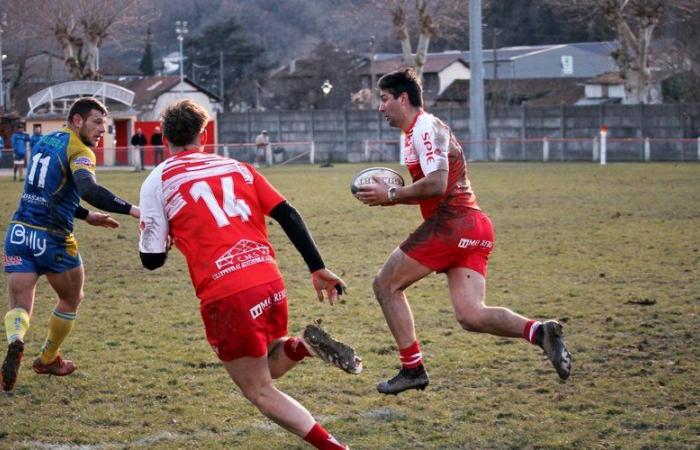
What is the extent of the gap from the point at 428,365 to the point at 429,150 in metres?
1.86

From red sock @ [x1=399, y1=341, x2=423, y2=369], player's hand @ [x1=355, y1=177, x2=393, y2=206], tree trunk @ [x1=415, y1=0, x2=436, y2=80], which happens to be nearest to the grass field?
red sock @ [x1=399, y1=341, x2=423, y2=369]

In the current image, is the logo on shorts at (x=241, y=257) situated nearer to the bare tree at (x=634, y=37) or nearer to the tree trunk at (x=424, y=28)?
the bare tree at (x=634, y=37)

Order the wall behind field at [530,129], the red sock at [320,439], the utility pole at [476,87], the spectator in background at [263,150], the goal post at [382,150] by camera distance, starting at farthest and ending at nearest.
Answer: the goal post at [382,150] → the spectator in background at [263,150] → the wall behind field at [530,129] → the utility pole at [476,87] → the red sock at [320,439]

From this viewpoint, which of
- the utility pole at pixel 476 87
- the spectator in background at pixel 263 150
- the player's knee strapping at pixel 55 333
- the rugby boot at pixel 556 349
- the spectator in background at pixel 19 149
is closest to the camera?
the rugby boot at pixel 556 349

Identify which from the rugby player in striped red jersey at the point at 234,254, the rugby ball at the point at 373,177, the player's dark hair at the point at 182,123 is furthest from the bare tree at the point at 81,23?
the rugby player in striped red jersey at the point at 234,254

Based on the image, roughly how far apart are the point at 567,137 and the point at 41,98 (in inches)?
954

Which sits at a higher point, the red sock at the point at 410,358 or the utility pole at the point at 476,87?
the utility pole at the point at 476,87

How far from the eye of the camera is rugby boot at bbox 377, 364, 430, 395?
663 cm

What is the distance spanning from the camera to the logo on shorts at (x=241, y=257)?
493 centimetres

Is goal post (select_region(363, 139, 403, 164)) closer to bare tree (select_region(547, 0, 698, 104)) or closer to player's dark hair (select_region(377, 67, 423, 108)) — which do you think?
bare tree (select_region(547, 0, 698, 104))

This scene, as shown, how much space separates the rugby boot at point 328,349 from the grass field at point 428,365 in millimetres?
770

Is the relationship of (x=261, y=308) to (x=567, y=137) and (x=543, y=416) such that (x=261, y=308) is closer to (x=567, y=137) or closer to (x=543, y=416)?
(x=543, y=416)

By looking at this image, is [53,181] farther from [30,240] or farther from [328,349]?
[328,349]

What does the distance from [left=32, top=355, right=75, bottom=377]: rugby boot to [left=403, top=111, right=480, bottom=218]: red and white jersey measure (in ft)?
9.41
